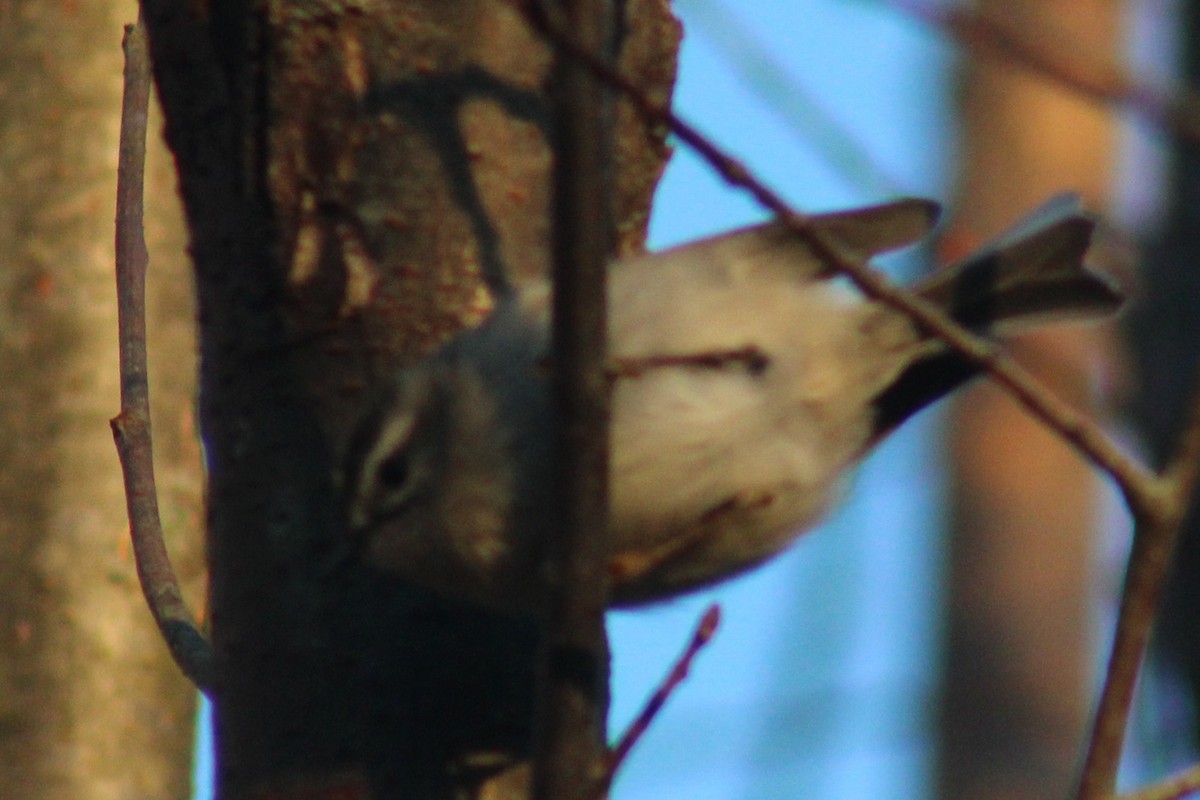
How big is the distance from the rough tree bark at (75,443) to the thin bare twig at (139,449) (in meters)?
0.89

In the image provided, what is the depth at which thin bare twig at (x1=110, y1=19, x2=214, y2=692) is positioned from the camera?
7.27ft

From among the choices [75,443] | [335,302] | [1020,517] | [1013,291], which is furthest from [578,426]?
[1020,517]

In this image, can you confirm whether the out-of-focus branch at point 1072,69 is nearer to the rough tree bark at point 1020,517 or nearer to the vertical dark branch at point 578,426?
the vertical dark branch at point 578,426

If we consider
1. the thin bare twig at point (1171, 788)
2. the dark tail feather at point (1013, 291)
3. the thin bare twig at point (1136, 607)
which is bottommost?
the thin bare twig at point (1171, 788)

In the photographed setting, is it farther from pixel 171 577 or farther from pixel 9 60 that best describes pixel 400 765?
pixel 9 60

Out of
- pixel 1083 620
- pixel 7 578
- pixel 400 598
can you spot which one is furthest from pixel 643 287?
pixel 1083 620

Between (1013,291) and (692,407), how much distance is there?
646mm

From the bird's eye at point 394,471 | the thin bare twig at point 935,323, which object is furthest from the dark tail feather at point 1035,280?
the thin bare twig at point 935,323

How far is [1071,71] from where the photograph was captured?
123 inches

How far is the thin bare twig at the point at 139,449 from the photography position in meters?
2.22

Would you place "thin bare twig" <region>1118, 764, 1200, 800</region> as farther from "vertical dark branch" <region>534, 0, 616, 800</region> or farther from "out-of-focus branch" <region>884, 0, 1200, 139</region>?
"out-of-focus branch" <region>884, 0, 1200, 139</region>

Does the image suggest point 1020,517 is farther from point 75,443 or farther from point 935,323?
point 935,323

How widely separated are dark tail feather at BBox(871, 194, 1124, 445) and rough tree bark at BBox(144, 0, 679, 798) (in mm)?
664

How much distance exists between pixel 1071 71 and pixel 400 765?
1.79m
